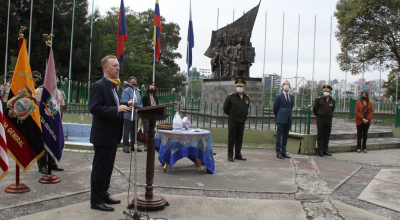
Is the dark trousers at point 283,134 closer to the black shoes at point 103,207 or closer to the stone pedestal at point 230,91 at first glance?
the stone pedestal at point 230,91

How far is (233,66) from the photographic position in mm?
14008

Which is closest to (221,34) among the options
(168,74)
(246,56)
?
(246,56)

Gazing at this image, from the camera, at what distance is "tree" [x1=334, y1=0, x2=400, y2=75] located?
2083 centimetres

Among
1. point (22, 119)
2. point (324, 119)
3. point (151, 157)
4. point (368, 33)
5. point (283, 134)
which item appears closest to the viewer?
point (151, 157)

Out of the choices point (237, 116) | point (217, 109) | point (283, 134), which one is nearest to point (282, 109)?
point (283, 134)

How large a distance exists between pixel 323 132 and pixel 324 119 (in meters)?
0.36

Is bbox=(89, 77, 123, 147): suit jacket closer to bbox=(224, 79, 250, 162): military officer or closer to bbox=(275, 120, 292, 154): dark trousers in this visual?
bbox=(224, 79, 250, 162): military officer

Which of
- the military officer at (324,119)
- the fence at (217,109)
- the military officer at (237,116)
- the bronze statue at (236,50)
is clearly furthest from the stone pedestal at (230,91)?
the military officer at (237,116)

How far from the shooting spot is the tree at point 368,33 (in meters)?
20.8

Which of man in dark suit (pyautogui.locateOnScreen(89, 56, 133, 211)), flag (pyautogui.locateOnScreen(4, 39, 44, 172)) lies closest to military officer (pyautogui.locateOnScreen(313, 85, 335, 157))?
man in dark suit (pyautogui.locateOnScreen(89, 56, 133, 211))

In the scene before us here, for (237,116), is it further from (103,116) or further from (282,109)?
(103,116)

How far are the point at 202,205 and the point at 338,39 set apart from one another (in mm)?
24178

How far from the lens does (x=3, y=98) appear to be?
26.4ft

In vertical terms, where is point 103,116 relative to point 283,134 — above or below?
above
